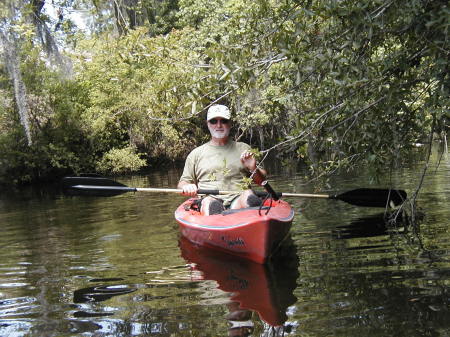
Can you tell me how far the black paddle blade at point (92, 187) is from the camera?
687 cm

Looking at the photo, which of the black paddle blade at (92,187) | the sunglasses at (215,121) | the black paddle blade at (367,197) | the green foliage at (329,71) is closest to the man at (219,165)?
the sunglasses at (215,121)

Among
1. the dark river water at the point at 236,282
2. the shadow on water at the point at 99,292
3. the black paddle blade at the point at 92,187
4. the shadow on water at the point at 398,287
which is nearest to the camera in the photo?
the shadow on water at the point at 398,287

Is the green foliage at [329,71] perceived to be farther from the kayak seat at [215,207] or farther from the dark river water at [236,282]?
the kayak seat at [215,207]

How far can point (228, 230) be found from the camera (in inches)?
204

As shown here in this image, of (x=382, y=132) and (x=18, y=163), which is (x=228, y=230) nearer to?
(x=382, y=132)

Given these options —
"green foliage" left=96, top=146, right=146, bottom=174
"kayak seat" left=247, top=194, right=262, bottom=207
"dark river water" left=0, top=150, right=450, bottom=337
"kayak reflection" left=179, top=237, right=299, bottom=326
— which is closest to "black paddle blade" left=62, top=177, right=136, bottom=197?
"dark river water" left=0, top=150, right=450, bottom=337

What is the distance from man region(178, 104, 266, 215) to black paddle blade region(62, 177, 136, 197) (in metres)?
1.03

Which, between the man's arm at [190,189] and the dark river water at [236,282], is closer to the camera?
the dark river water at [236,282]

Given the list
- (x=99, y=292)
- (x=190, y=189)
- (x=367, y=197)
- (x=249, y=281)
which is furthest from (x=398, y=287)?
(x=367, y=197)

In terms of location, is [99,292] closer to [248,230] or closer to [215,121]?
[248,230]

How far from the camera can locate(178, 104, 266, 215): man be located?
5.91 m

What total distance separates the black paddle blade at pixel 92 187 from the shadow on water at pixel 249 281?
125 cm

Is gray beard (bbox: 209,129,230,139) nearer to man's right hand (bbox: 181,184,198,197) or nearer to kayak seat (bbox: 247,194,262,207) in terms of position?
man's right hand (bbox: 181,184,198,197)

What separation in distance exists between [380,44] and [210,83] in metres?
1.34
